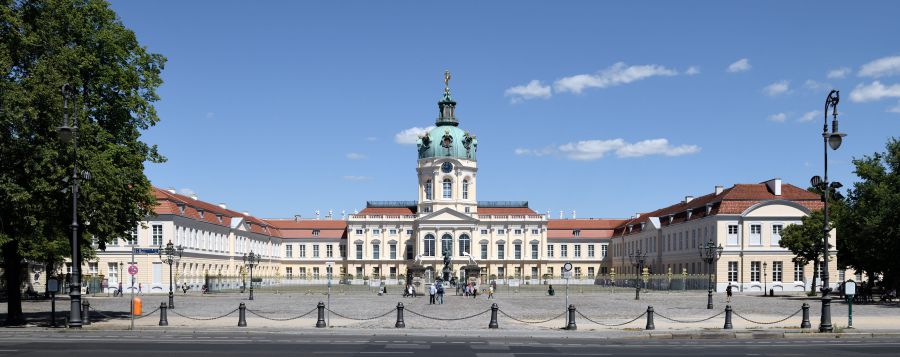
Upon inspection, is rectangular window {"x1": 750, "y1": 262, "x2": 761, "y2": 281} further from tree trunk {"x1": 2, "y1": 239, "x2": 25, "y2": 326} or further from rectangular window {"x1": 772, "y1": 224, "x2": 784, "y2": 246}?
tree trunk {"x1": 2, "y1": 239, "x2": 25, "y2": 326}

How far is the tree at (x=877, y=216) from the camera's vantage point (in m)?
57.8

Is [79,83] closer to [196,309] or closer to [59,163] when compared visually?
[59,163]

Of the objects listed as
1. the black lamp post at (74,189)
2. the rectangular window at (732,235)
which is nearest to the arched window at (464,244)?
the rectangular window at (732,235)

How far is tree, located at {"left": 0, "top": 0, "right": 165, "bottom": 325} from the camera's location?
3200 cm

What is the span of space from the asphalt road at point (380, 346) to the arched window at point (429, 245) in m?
103

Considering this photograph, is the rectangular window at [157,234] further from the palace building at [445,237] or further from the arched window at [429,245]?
the arched window at [429,245]

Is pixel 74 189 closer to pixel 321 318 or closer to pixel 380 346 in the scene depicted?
pixel 321 318

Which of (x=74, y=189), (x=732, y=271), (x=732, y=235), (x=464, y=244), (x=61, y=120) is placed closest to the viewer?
(x=74, y=189)

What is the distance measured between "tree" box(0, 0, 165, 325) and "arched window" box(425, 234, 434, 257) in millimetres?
95409

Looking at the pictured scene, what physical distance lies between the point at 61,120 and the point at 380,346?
15.2 meters

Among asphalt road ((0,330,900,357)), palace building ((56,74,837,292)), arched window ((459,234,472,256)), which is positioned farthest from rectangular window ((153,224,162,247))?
asphalt road ((0,330,900,357))

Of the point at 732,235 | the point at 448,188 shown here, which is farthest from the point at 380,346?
the point at 448,188

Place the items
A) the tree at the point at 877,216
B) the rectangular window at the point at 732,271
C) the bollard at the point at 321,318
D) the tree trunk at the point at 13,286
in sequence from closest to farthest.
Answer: the bollard at the point at 321,318, the tree trunk at the point at 13,286, the tree at the point at 877,216, the rectangular window at the point at 732,271

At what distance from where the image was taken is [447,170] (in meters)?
135
